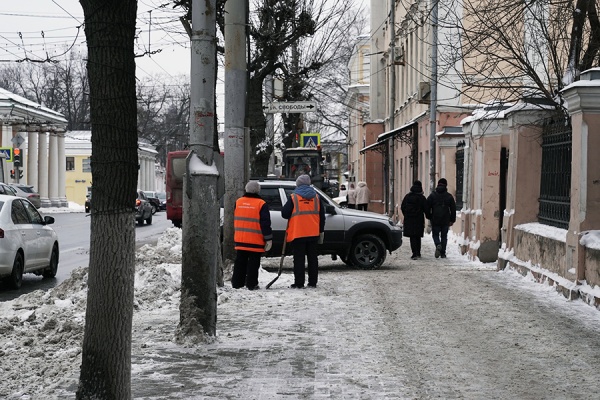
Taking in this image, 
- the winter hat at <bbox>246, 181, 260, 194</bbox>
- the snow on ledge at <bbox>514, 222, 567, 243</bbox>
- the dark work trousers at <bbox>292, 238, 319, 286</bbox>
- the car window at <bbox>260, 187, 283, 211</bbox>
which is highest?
the winter hat at <bbox>246, 181, 260, 194</bbox>

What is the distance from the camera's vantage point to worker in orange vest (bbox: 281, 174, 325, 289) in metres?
15.2

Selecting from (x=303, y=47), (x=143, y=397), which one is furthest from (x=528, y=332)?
(x=303, y=47)

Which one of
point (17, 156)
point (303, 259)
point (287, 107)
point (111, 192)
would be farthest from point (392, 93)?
point (111, 192)

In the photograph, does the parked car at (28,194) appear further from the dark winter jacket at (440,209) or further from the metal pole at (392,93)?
the dark winter jacket at (440,209)

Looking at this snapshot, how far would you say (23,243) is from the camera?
16.3 m

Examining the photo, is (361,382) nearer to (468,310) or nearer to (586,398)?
(586,398)

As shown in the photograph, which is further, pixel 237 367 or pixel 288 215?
pixel 288 215

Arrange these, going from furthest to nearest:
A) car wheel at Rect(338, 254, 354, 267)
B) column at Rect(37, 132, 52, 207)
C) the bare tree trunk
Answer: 1. column at Rect(37, 132, 52, 207)
2. car wheel at Rect(338, 254, 354, 267)
3. the bare tree trunk

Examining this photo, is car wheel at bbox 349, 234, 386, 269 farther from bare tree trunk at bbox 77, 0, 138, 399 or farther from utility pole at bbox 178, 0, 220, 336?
bare tree trunk at bbox 77, 0, 138, 399

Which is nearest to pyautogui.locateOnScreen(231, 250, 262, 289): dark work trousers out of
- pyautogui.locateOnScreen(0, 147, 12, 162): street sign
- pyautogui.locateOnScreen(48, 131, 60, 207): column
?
pyautogui.locateOnScreen(0, 147, 12, 162): street sign

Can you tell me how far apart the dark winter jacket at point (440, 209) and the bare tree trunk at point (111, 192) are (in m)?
16.7

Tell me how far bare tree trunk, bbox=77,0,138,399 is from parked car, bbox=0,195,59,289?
10.0m

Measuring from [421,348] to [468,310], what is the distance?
309 centimetres

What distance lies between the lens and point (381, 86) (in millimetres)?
55812
